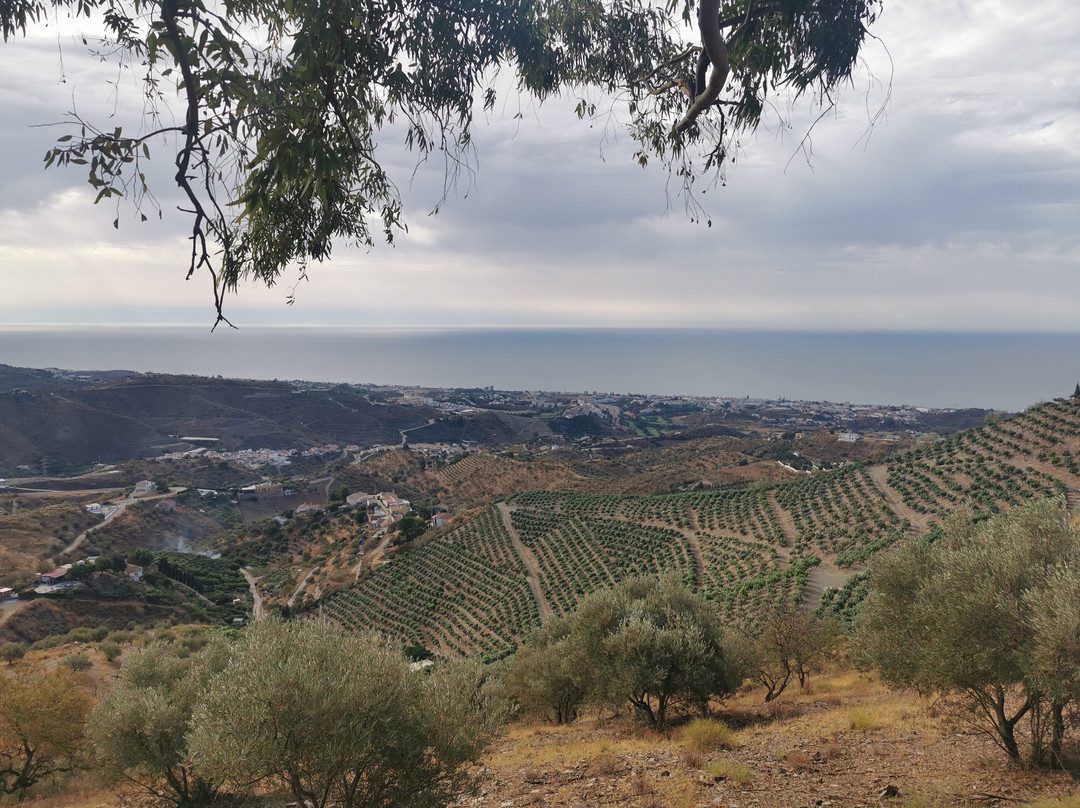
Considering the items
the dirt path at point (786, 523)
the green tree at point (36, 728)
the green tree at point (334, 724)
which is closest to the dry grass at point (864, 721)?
the green tree at point (334, 724)

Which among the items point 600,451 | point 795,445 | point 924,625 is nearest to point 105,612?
point 924,625

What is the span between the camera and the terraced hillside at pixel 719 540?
74.1ft

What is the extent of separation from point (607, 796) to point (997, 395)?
633ft

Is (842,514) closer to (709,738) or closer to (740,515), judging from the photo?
(740,515)

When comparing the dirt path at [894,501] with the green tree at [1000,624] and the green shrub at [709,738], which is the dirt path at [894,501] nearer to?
the green shrub at [709,738]

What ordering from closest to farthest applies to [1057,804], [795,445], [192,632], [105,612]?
[1057,804]
[192,632]
[105,612]
[795,445]

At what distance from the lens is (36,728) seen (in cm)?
1042

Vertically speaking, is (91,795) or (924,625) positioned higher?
(924,625)

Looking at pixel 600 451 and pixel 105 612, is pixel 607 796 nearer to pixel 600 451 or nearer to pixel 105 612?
pixel 105 612

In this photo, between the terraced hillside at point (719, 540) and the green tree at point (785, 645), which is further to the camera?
the terraced hillside at point (719, 540)

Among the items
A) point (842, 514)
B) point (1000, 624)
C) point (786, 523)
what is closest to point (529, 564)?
point (786, 523)

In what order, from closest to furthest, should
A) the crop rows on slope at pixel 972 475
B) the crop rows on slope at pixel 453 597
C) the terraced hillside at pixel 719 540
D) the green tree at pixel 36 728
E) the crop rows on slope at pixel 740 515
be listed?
the green tree at pixel 36 728 < the crop rows on slope at pixel 972 475 < the terraced hillside at pixel 719 540 < the crop rows on slope at pixel 453 597 < the crop rows on slope at pixel 740 515

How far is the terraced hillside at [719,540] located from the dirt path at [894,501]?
102mm

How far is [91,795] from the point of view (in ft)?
33.4
